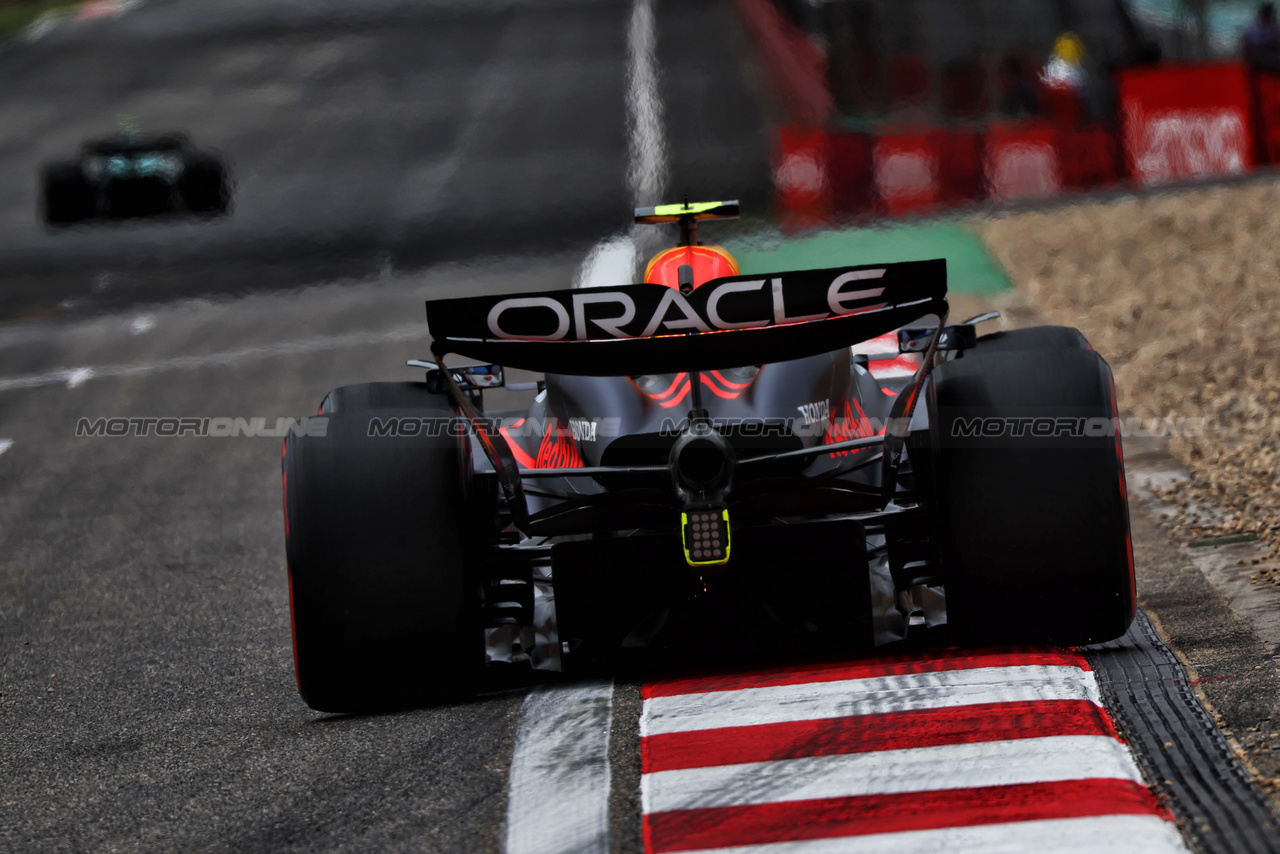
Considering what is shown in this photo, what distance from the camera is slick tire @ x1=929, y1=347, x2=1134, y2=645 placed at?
4.50 metres

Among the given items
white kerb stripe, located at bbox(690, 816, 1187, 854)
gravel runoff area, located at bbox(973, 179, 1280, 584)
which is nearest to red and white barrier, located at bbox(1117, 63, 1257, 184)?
gravel runoff area, located at bbox(973, 179, 1280, 584)

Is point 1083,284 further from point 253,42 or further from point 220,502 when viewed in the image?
point 253,42

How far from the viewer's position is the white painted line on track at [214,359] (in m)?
13.1

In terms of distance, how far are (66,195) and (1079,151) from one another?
13795mm

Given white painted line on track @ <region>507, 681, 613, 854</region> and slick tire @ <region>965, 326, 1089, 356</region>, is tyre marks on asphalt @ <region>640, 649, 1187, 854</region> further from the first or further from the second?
slick tire @ <region>965, 326, 1089, 356</region>

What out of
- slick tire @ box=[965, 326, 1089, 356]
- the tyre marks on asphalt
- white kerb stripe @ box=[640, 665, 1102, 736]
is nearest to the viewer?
the tyre marks on asphalt

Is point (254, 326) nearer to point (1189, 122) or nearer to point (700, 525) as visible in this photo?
point (1189, 122)

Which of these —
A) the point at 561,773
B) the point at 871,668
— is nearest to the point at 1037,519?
the point at 871,668

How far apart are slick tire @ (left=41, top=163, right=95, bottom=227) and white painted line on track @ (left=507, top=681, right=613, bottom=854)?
59.2 feet

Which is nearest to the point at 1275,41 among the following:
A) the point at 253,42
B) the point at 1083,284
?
the point at 1083,284

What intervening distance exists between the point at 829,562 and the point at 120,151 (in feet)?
59.1

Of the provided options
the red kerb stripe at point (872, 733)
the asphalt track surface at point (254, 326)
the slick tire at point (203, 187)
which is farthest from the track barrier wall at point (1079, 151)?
the red kerb stripe at point (872, 733)
